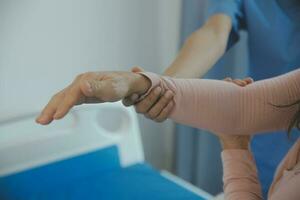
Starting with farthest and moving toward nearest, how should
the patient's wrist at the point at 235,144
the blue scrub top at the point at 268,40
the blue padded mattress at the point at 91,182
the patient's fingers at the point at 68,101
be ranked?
the blue padded mattress at the point at 91,182 < the blue scrub top at the point at 268,40 < the patient's wrist at the point at 235,144 < the patient's fingers at the point at 68,101

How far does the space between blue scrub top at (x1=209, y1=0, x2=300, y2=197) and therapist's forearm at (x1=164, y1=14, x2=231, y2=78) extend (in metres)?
0.05

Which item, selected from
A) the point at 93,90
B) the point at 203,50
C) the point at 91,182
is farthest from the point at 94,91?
the point at 91,182

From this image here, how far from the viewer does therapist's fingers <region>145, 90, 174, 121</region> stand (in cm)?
82

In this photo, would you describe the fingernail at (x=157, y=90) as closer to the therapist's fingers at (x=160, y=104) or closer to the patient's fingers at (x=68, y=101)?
the therapist's fingers at (x=160, y=104)

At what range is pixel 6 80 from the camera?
1449mm

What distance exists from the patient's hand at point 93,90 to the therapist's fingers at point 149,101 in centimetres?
2

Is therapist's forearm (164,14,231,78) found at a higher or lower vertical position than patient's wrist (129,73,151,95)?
lower

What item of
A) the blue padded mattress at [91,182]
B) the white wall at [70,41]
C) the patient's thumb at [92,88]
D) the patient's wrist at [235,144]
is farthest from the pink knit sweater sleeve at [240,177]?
the white wall at [70,41]

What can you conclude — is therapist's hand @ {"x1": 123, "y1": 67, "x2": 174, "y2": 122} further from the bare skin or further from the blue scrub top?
the blue scrub top

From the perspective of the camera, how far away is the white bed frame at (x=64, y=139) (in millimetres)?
1408

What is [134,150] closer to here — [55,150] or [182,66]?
[55,150]

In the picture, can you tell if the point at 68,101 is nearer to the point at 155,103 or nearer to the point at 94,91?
the point at 94,91

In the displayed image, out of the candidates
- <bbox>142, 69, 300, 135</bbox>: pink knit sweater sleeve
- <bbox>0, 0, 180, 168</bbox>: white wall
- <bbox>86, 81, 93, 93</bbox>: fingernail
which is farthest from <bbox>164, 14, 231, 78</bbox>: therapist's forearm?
<bbox>0, 0, 180, 168</bbox>: white wall

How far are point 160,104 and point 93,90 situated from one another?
0.17 meters
